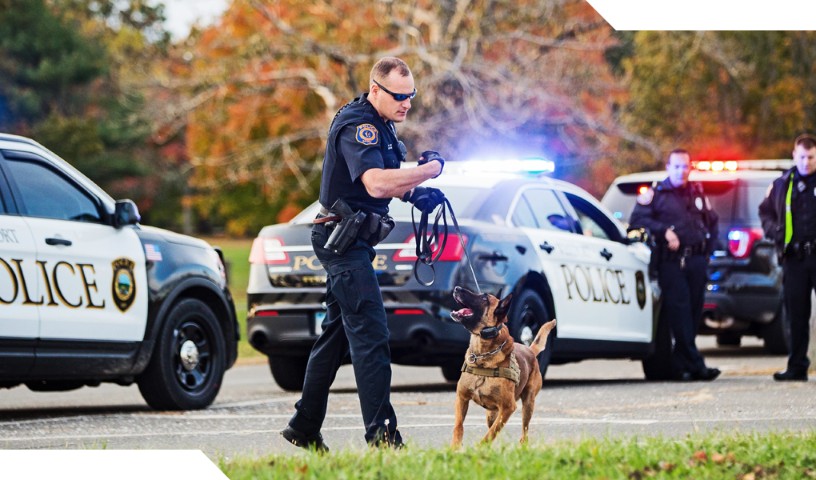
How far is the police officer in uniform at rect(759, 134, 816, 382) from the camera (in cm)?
1195

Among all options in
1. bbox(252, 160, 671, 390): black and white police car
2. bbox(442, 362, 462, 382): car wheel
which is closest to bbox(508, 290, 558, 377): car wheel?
bbox(252, 160, 671, 390): black and white police car

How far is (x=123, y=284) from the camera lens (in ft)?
31.0

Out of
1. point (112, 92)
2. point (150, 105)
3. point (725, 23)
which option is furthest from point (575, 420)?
point (112, 92)

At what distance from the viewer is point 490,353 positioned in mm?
7301

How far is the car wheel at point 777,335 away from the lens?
1564 centimetres

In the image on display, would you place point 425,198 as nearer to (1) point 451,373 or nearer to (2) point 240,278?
(1) point 451,373

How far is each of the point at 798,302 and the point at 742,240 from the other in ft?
9.89

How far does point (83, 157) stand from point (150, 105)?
16676mm

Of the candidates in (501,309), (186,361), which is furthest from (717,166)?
(501,309)

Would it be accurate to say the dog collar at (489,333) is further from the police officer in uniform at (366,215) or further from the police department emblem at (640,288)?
the police department emblem at (640,288)

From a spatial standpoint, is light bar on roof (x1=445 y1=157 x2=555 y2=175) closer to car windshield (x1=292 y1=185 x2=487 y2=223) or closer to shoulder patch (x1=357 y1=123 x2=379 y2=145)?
car windshield (x1=292 y1=185 x2=487 y2=223)

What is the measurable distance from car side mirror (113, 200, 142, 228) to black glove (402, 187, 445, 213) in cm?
297

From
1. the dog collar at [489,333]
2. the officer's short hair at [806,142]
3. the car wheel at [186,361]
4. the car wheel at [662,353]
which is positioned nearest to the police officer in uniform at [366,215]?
the dog collar at [489,333]

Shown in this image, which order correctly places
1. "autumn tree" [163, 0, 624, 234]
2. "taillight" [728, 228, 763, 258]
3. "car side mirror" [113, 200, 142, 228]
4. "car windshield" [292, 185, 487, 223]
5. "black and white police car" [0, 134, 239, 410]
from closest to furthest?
"black and white police car" [0, 134, 239, 410] → "car side mirror" [113, 200, 142, 228] → "car windshield" [292, 185, 487, 223] → "taillight" [728, 228, 763, 258] → "autumn tree" [163, 0, 624, 234]
